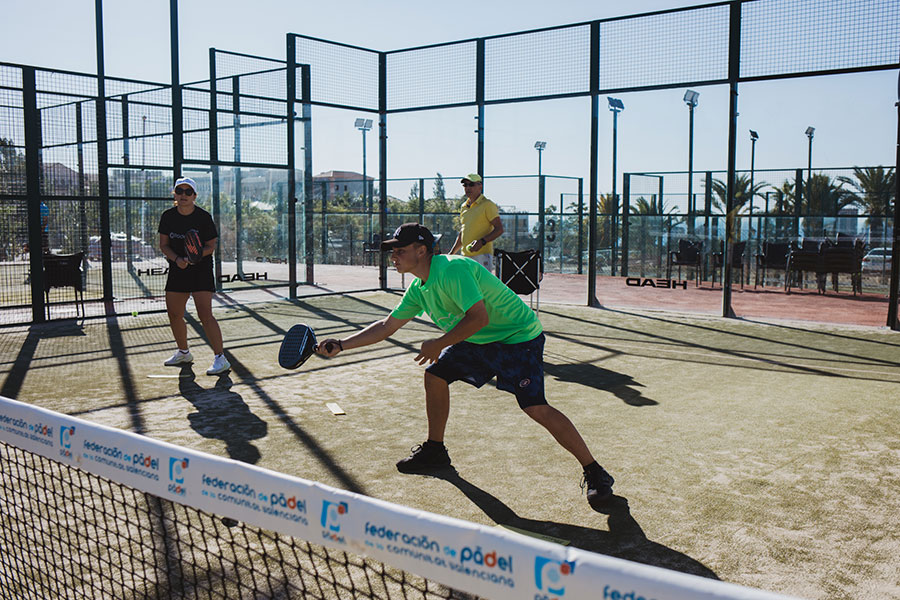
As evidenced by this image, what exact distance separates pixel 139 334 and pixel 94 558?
26.0 feet

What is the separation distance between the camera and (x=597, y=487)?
4.70 meters

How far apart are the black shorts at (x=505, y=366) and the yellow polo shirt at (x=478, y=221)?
560 cm

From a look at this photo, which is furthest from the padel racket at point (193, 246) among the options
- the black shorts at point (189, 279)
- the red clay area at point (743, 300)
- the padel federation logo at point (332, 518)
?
the red clay area at point (743, 300)

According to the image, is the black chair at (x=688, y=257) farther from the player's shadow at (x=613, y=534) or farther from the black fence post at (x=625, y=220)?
the player's shadow at (x=613, y=534)

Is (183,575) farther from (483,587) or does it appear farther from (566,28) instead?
(566,28)

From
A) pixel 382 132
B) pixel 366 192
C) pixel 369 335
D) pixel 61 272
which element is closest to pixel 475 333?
pixel 369 335

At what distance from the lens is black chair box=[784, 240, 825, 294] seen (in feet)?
58.7

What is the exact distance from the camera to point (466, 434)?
622 centimetres

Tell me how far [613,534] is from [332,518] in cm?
235

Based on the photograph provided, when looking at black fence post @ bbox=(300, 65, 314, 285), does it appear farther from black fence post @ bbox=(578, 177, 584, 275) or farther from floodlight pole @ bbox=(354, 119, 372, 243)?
black fence post @ bbox=(578, 177, 584, 275)

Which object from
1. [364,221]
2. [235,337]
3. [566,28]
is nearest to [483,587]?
[235,337]

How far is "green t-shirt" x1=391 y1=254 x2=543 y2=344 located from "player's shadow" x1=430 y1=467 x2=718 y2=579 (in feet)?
3.16

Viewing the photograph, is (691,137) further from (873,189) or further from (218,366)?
(218,366)

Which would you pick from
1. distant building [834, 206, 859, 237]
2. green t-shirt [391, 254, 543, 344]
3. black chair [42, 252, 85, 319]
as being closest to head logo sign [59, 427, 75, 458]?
green t-shirt [391, 254, 543, 344]
